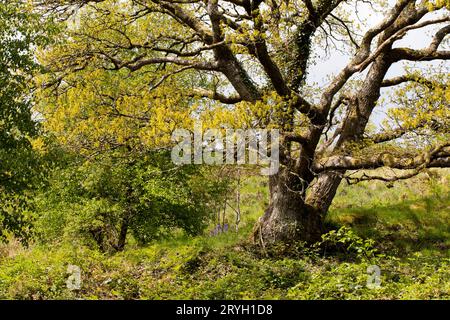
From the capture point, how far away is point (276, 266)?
13.6 metres

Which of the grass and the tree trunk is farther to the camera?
the tree trunk

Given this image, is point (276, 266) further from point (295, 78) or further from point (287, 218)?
point (295, 78)

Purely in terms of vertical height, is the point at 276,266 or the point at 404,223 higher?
the point at 404,223

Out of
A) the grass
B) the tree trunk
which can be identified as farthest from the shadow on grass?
the tree trunk

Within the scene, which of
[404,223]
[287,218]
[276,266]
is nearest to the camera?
[276,266]

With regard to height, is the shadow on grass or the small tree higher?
the small tree

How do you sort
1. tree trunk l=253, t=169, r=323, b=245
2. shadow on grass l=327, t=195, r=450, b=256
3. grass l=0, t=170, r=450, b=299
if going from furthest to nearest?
shadow on grass l=327, t=195, r=450, b=256
tree trunk l=253, t=169, r=323, b=245
grass l=0, t=170, r=450, b=299

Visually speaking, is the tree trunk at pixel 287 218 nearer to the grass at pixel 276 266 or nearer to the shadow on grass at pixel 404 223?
the grass at pixel 276 266

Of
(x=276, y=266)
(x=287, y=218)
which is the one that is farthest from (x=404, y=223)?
(x=276, y=266)

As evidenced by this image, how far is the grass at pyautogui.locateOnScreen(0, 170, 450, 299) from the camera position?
10.5m

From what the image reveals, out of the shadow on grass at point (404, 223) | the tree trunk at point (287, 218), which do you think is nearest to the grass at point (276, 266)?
the shadow on grass at point (404, 223)

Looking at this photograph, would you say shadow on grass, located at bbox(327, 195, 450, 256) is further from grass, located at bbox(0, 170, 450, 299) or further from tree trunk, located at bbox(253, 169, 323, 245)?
tree trunk, located at bbox(253, 169, 323, 245)

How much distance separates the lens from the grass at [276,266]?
10.5 meters
